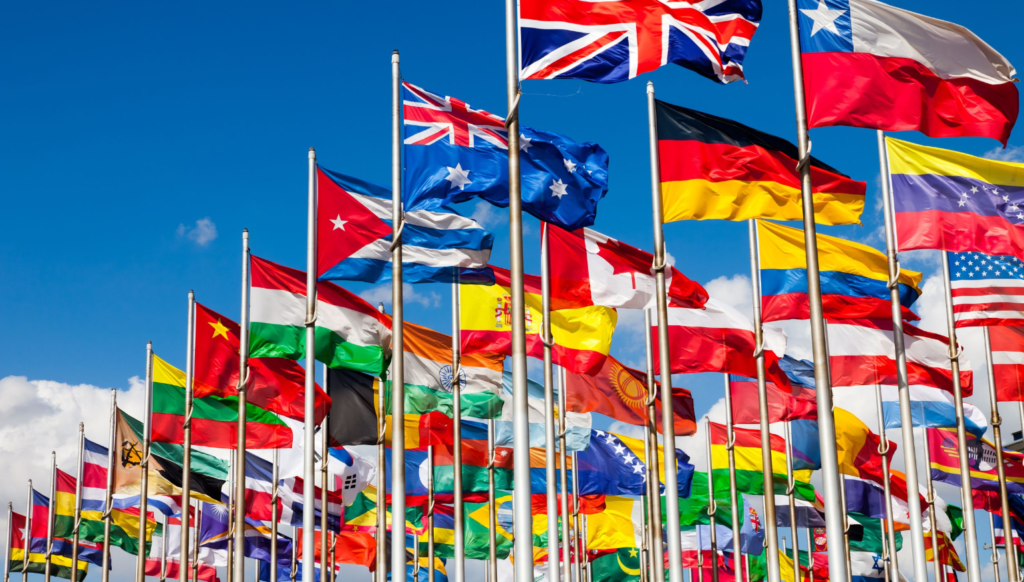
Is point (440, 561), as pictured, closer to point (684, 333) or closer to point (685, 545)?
point (685, 545)

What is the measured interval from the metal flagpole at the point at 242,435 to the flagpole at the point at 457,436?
4.82 meters

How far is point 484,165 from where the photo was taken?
71.1 feet

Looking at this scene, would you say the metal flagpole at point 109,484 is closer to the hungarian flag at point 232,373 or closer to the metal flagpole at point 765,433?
the hungarian flag at point 232,373

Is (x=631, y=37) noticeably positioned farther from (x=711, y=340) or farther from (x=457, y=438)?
(x=711, y=340)

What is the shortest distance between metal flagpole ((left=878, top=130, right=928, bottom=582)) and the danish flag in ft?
28.3

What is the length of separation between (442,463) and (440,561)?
735 inches

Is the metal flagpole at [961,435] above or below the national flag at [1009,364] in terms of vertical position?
below

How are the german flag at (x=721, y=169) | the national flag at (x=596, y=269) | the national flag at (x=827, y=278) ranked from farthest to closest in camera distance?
1. the national flag at (x=827, y=278)
2. the national flag at (x=596, y=269)
3. the german flag at (x=721, y=169)

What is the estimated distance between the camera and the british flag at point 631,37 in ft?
60.5

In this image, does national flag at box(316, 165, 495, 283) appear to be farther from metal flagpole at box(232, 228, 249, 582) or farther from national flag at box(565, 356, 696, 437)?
national flag at box(565, 356, 696, 437)

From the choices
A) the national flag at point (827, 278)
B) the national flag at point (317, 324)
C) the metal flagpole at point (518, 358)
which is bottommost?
the metal flagpole at point (518, 358)

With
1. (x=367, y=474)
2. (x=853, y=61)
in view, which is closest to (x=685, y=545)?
(x=367, y=474)

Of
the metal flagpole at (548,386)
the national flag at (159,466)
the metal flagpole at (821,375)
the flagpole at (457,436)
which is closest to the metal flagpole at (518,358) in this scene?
the metal flagpole at (821,375)

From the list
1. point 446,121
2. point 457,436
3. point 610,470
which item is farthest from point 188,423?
point 610,470
